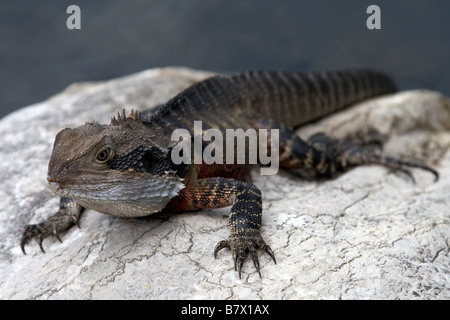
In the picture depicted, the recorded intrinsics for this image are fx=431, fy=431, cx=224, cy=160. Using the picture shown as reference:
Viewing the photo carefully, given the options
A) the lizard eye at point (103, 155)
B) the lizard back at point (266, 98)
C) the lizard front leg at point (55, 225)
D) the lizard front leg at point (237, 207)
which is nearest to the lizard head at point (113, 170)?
the lizard eye at point (103, 155)

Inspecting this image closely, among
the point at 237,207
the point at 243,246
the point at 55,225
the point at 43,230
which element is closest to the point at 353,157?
the point at 237,207

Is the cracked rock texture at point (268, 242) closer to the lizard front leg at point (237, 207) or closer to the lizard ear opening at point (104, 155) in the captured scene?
the lizard front leg at point (237, 207)

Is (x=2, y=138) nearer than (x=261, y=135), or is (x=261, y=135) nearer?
(x=261, y=135)

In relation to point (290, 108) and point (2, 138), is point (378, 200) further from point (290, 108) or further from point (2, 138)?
point (2, 138)

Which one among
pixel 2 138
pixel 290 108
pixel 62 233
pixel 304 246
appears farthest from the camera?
pixel 290 108

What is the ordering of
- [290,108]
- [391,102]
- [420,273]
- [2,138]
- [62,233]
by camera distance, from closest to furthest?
[420,273], [62,233], [2,138], [290,108], [391,102]
